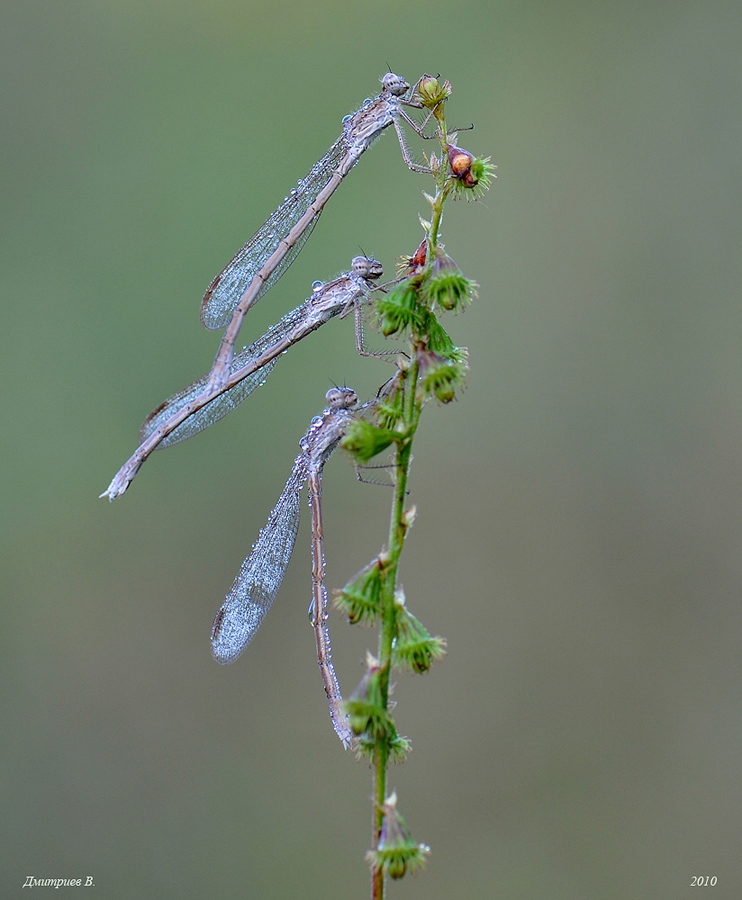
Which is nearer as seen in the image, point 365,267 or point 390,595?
point 390,595

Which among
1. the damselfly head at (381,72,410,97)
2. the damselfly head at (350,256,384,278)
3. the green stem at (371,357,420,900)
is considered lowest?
the green stem at (371,357,420,900)

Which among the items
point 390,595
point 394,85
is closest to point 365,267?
point 394,85

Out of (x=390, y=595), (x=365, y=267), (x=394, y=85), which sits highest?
(x=394, y=85)

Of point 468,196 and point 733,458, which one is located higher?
point 733,458

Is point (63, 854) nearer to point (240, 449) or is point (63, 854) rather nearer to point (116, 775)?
point (116, 775)

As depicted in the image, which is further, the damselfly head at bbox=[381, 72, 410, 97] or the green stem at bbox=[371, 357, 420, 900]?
the damselfly head at bbox=[381, 72, 410, 97]

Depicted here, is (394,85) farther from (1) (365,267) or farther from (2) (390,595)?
(2) (390,595)

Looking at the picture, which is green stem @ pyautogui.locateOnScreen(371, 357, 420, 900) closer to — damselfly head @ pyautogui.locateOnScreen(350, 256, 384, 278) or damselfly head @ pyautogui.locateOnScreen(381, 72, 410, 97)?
damselfly head @ pyautogui.locateOnScreen(350, 256, 384, 278)

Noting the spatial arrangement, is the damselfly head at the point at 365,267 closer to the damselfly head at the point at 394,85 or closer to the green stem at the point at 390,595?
the damselfly head at the point at 394,85

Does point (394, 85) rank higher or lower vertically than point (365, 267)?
higher

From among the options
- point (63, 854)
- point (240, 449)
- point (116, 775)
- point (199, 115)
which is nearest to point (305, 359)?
point (240, 449)

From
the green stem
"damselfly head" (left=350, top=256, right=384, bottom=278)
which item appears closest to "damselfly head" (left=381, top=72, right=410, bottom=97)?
"damselfly head" (left=350, top=256, right=384, bottom=278)
